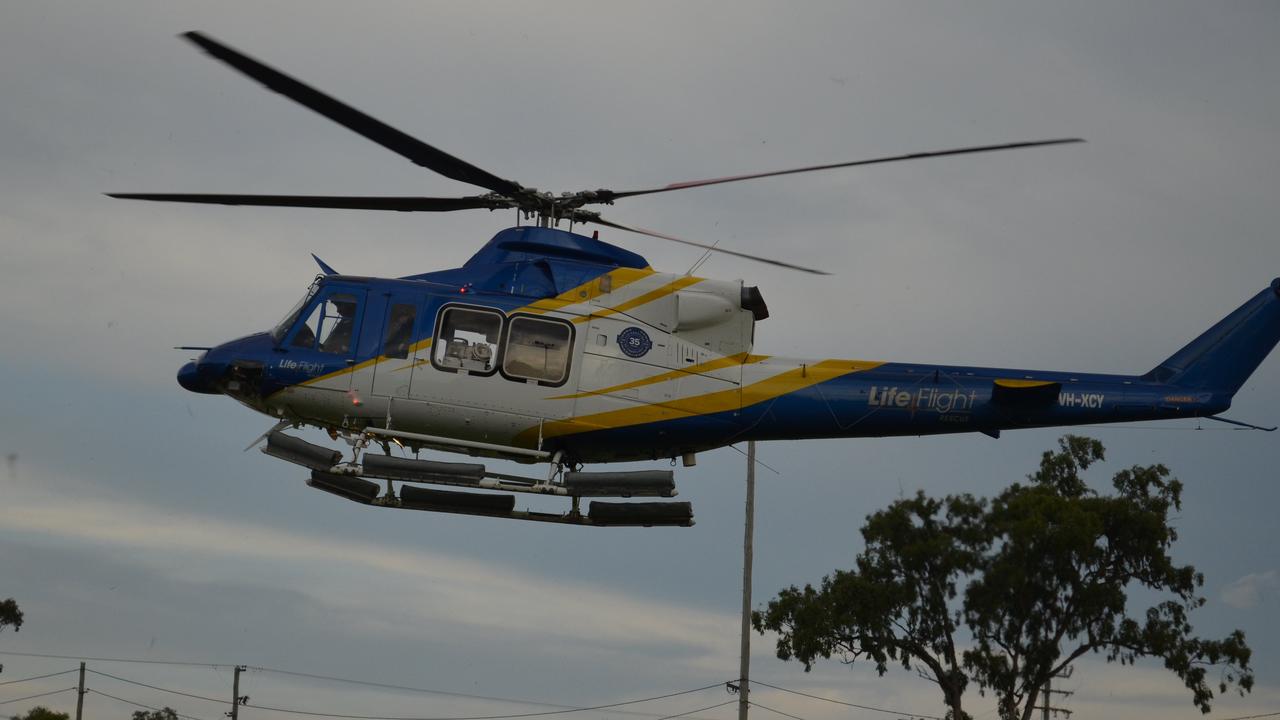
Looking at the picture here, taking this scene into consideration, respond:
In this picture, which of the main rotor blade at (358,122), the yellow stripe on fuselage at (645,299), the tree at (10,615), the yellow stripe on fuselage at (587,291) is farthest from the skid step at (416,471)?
the tree at (10,615)

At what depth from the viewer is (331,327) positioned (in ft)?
53.3

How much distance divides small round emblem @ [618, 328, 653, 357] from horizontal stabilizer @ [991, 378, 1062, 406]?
4293 millimetres

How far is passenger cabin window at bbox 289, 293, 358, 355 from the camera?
53.0 ft

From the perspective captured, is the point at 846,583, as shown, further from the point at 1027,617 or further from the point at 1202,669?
the point at 1202,669

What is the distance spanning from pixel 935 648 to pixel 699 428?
2040 centimetres

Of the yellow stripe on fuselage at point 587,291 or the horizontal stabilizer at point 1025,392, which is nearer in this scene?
the yellow stripe on fuselage at point 587,291

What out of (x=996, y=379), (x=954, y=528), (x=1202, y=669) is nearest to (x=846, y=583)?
(x=954, y=528)

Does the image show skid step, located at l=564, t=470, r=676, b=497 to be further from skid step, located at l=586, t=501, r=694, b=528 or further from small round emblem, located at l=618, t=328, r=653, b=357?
small round emblem, located at l=618, t=328, r=653, b=357

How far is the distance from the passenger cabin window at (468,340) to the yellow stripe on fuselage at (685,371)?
0.91m

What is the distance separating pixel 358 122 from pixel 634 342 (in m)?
4.19

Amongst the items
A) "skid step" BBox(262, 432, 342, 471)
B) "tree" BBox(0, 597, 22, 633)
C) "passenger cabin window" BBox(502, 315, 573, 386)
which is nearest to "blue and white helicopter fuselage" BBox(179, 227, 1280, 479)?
"passenger cabin window" BBox(502, 315, 573, 386)

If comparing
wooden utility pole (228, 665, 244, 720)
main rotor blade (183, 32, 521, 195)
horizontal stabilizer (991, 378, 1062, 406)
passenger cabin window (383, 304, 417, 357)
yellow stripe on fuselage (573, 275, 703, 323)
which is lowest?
wooden utility pole (228, 665, 244, 720)

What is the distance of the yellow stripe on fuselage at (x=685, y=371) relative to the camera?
52.4ft

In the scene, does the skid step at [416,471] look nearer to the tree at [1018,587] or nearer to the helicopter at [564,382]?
the helicopter at [564,382]
